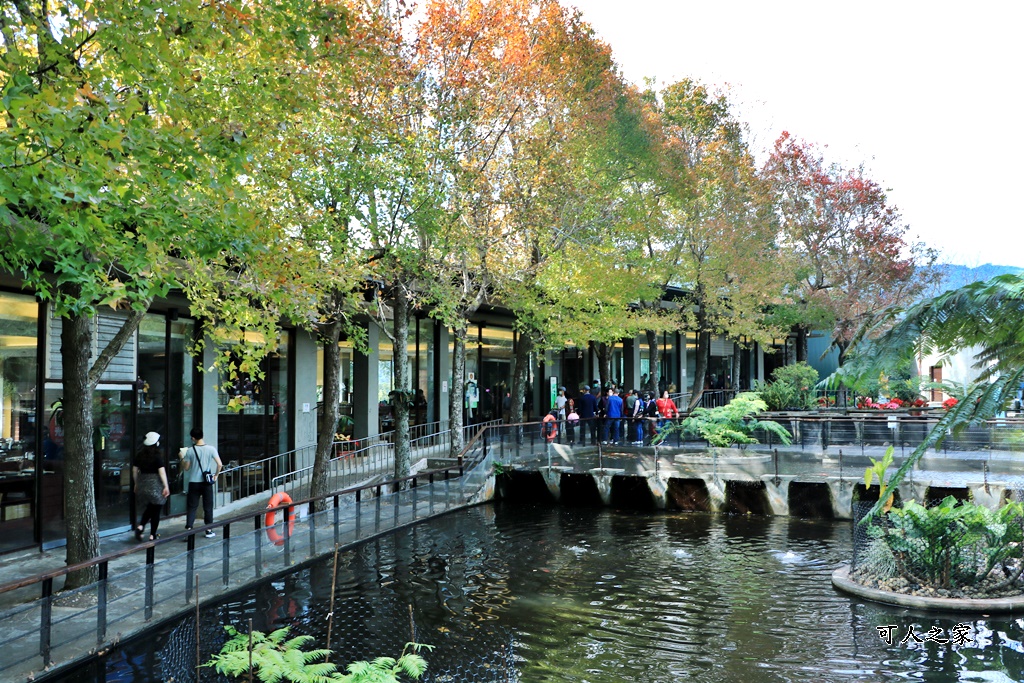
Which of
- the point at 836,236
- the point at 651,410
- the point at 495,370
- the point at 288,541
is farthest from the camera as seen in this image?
the point at 836,236

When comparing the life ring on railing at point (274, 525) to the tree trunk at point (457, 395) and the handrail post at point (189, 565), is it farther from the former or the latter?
the tree trunk at point (457, 395)

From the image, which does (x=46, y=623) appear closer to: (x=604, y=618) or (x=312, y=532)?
(x=312, y=532)

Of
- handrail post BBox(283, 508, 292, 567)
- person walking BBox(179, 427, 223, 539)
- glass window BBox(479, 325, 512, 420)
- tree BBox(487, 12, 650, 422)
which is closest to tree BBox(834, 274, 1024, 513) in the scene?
handrail post BBox(283, 508, 292, 567)

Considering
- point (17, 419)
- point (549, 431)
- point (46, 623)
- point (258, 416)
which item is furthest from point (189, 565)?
point (549, 431)

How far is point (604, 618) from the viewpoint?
1097 centimetres

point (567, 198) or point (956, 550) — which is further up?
point (567, 198)

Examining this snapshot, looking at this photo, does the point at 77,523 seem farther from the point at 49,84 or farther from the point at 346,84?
the point at 346,84

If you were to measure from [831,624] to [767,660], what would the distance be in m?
1.85

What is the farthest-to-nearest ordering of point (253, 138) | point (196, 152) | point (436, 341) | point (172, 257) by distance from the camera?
point (436, 341), point (172, 257), point (253, 138), point (196, 152)

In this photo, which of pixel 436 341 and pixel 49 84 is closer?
pixel 49 84

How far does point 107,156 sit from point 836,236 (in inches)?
1479

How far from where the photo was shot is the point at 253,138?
37.5 ft

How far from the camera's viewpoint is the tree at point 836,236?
4066 cm

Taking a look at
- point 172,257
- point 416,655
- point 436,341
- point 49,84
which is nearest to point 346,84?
point 172,257
